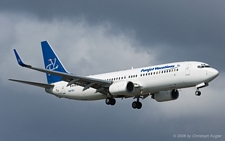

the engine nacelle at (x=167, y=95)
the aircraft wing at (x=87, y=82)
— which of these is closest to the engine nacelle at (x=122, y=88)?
the aircraft wing at (x=87, y=82)

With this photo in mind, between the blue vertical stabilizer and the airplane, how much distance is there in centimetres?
196

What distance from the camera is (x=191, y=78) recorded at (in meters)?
72.8

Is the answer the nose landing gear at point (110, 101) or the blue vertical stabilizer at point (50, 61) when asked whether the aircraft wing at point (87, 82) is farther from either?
the blue vertical stabilizer at point (50, 61)

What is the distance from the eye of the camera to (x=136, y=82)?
7569 cm

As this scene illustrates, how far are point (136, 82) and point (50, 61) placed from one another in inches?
675

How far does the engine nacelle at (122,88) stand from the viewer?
247 feet

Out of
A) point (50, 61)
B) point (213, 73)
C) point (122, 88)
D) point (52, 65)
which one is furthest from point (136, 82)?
point (50, 61)

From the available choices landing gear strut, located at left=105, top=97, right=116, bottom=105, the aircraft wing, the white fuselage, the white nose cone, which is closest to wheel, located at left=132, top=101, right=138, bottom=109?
landing gear strut, located at left=105, top=97, right=116, bottom=105

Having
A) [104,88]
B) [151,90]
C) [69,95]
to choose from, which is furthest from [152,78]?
[69,95]

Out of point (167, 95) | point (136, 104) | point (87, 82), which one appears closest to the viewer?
point (87, 82)

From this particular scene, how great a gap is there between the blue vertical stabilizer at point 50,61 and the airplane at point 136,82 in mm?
1964

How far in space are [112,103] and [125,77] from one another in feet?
11.8

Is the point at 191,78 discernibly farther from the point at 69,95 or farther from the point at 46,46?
the point at 46,46

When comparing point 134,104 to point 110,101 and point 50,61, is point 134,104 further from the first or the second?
point 50,61
